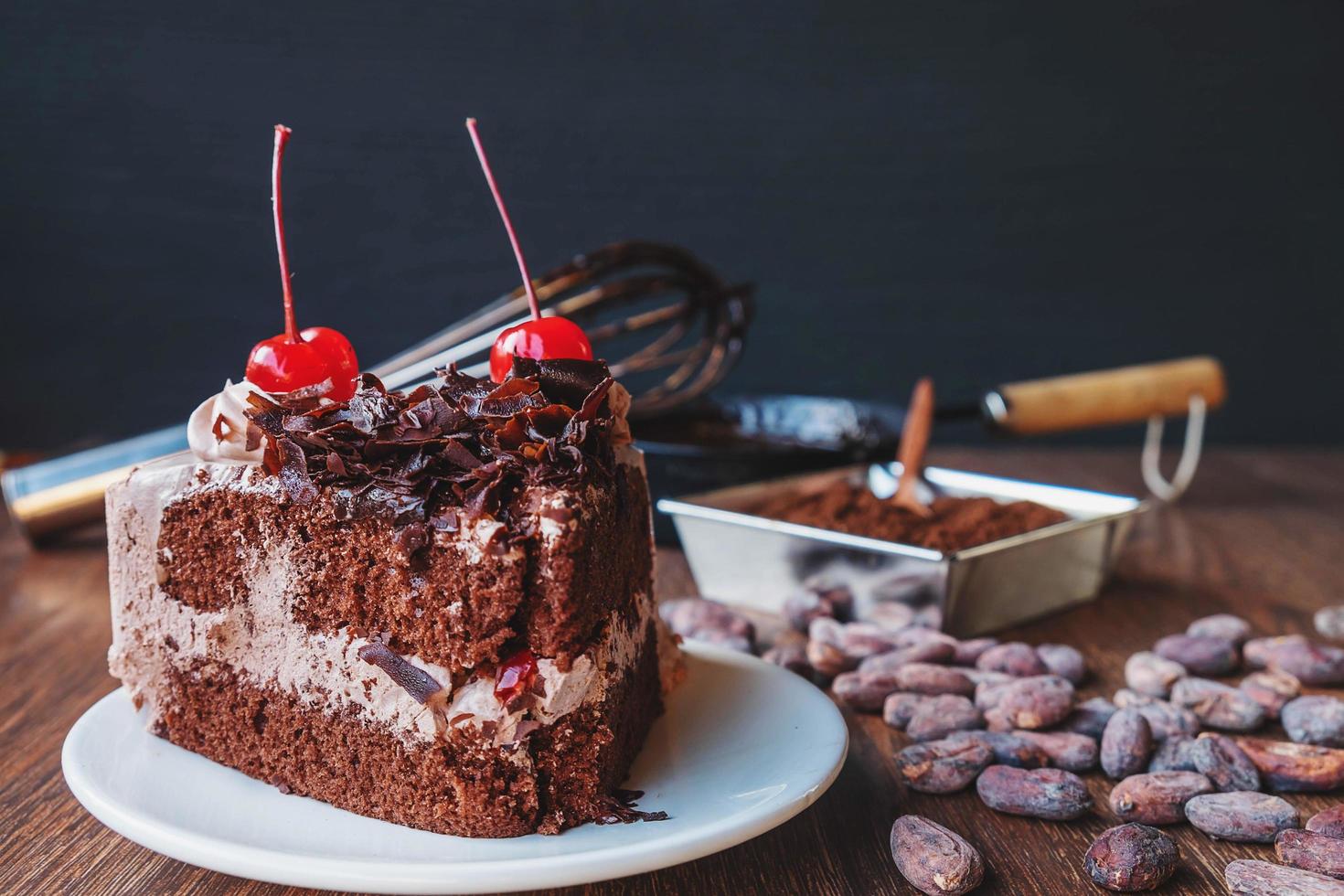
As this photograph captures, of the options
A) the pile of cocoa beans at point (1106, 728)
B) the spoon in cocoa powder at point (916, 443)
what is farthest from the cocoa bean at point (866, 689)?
the spoon in cocoa powder at point (916, 443)

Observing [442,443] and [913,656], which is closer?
[442,443]

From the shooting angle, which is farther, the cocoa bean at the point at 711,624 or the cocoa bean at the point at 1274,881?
the cocoa bean at the point at 711,624

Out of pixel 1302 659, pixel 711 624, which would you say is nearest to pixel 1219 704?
pixel 1302 659

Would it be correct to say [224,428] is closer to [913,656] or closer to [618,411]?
[618,411]

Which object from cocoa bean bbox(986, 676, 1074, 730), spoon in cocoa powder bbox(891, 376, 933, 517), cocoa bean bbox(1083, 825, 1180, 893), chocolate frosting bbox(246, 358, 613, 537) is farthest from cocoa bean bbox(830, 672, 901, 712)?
spoon in cocoa powder bbox(891, 376, 933, 517)

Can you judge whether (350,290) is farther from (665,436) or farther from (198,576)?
(198,576)

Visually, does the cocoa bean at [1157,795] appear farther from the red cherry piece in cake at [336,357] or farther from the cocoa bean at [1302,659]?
the red cherry piece in cake at [336,357]

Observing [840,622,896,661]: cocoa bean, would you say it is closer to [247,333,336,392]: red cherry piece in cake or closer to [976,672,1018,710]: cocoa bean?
[976,672,1018,710]: cocoa bean
